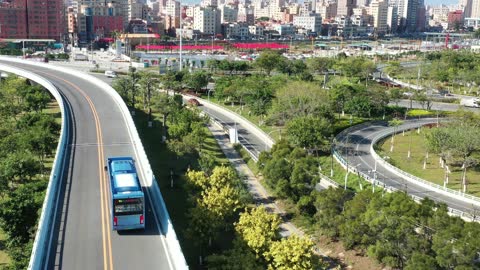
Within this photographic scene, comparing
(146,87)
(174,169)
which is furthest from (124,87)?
(174,169)

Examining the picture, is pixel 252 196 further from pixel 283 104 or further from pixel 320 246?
pixel 283 104

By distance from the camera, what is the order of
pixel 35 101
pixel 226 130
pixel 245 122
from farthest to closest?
pixel 35 101 → pixel 245 122 → pixel 226 130

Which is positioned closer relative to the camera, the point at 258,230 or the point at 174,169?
the point at 258,230

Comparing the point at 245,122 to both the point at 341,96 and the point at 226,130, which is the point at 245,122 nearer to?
the point at 226,130

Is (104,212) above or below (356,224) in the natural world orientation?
above

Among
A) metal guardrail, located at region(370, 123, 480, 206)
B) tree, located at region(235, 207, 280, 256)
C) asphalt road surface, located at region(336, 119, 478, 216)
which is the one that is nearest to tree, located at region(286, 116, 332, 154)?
asphalt road surface, located at region(336, 119, 478, 216)

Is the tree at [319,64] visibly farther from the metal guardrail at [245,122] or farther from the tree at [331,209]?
the tree at [331,209]

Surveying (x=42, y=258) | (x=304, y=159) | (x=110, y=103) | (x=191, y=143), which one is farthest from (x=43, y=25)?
(x=42, y=258)
